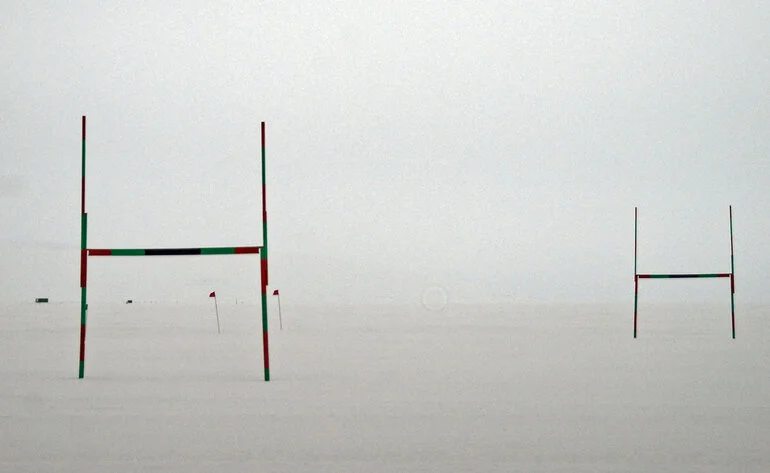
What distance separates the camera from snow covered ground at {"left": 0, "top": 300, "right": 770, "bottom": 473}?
3.85 meters

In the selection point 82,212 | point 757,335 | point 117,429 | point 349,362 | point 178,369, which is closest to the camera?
point 117,429

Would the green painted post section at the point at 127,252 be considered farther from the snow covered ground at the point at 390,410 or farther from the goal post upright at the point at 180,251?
the snow covered ground at the point at 390,410

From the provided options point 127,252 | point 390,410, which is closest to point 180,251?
point 127,252

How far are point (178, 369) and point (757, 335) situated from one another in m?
9.41

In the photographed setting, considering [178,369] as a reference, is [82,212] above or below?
above

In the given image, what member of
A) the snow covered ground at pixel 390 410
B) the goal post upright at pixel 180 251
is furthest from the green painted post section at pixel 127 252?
the snow covered ground at pixel 390 410

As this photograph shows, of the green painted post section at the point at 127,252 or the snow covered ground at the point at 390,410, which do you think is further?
the green painted post section at the point at 127,252

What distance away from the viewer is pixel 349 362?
28.1 ft

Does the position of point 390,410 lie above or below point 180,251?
below

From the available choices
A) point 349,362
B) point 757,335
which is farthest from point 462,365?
point 757,335

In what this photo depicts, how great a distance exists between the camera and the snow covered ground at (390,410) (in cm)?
385

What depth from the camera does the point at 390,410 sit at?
5211 millimetres

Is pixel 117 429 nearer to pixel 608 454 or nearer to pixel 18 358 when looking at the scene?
pixel 608 454

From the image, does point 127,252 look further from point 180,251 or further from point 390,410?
point 390,410
